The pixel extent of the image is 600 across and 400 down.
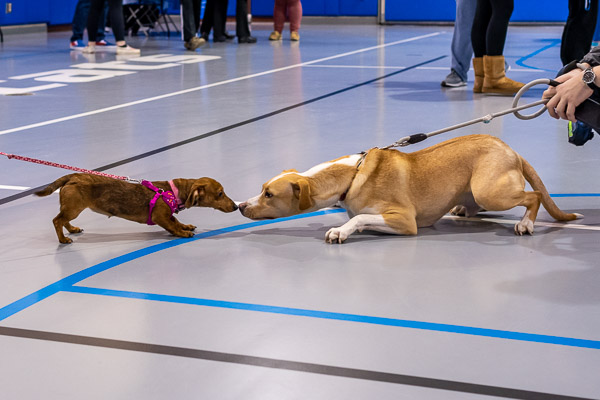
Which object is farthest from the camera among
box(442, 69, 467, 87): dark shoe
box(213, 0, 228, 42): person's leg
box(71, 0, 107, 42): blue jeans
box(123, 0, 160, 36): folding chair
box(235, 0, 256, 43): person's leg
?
box(123, 0, 160, 36): folding chair

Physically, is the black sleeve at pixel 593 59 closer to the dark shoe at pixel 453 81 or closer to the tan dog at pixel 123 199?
the tan dog at pixel 123 199

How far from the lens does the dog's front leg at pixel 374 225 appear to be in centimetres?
312

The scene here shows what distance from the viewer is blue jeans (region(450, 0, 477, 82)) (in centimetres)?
764

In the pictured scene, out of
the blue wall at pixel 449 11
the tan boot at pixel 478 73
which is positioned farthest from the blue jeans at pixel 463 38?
the blue wall at pixel 449 11

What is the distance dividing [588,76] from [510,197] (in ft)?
1.80

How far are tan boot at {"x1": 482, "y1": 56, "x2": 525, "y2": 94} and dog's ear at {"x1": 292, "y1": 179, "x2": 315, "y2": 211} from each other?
166 inches

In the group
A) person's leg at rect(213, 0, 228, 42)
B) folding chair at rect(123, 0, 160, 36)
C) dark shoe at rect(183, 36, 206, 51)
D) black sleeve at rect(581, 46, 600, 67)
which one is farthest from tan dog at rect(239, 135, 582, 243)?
folding chair at rect(123, 0, 160, 36)

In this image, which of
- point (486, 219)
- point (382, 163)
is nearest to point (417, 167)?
point (382, 163)

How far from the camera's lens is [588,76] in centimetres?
296

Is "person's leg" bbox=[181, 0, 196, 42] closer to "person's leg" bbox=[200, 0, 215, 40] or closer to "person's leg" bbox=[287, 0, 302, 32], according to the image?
"person's leg" bbox=[200, 0, 215, 40]

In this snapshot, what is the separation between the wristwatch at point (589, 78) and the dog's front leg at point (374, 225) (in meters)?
0.83

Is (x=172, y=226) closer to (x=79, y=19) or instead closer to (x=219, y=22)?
(x=79, y=19)

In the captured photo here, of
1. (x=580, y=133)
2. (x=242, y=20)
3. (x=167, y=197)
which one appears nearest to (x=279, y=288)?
(x=167, y=197)

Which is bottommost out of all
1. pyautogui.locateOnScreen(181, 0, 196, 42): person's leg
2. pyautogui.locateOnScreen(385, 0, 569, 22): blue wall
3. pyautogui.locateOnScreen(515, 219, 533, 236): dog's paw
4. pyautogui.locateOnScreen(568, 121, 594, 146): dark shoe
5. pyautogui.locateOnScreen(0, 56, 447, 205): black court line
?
pyautogui.locateOnScreen(515, 219, 533, 236): dog's paw
